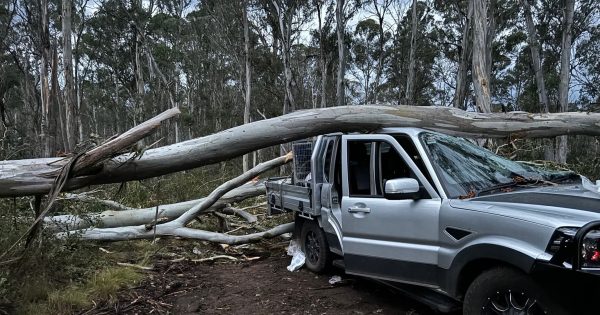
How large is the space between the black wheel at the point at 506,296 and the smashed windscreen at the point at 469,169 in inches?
31.0

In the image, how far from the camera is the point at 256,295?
6.01m

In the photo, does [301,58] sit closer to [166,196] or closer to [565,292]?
[166,196]

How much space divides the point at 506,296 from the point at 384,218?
135cm

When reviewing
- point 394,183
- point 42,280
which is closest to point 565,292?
point 394,183

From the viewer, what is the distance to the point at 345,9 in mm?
27328

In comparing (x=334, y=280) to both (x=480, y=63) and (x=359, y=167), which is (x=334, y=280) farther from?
(x=480, y=63)

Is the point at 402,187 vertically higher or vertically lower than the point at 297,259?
higher

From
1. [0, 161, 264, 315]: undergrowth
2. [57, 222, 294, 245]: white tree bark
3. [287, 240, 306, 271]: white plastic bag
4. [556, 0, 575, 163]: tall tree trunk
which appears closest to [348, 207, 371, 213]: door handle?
[287, 240, 306, 271]: white plastic bag

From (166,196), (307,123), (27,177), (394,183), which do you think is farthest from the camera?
(166,196)

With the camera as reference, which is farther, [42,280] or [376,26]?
[376,26]

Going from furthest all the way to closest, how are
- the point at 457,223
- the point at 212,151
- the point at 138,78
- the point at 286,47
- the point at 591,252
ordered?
the point at 138,78 → the point at 286,47 → the point at 212,151 → the point at 457,223 → the point at 591,252

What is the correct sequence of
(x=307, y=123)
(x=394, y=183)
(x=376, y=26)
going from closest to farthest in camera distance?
(x=394, y=183) → (x=307, y=123) → (x=376, y=26)

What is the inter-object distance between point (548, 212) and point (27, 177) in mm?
4626

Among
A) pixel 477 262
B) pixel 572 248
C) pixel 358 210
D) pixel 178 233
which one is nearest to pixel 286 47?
pixel 178 233
